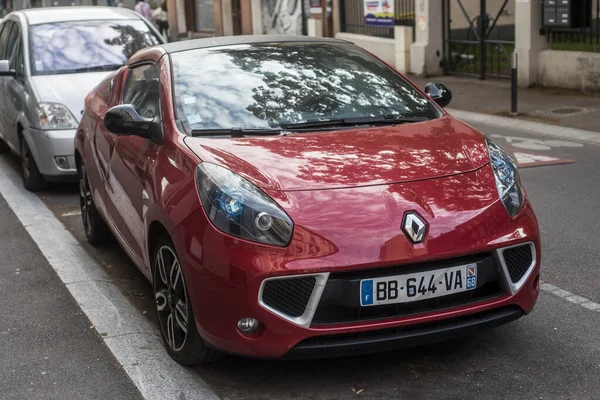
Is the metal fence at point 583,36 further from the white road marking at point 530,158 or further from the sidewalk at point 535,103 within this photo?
the white road marking at point 530,158

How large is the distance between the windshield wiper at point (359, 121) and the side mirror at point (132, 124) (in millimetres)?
669

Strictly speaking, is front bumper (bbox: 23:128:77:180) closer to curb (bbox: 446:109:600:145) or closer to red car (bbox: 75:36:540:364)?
red car (bbox: 75:36:540:364)

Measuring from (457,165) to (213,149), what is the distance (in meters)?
1.16

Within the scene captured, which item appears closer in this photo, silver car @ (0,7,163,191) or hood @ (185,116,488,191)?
hood @ (185,116,488,191)

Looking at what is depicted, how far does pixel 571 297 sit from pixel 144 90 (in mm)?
2755

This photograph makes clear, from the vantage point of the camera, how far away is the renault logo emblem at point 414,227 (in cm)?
410

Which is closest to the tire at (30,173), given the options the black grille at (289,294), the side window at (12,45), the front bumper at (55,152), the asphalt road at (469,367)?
the front bumper at (55,152)

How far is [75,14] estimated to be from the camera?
10633 millimetres

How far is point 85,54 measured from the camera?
33.0 feet

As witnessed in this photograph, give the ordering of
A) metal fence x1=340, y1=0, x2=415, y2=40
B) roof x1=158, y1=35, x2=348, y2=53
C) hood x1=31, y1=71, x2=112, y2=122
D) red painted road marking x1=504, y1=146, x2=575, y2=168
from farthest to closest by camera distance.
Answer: metal fence x1=340, y1=0, x2=415, y2=40 → red painted road marking x1=504, y1=146, x2=575, y2=168 → hood x1=31, y1=71, x2=112, y2=122 → roof x1=158, y1=35, x2=348, y2=53

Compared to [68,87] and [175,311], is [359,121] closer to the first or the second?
[175,311]

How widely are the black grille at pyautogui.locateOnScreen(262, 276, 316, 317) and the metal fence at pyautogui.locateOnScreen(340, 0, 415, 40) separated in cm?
1584

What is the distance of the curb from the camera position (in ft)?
37.9

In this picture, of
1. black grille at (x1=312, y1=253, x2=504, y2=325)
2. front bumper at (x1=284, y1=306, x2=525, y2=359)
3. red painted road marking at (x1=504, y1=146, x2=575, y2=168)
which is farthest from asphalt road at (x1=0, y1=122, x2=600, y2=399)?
red painted road marking at (x1=504, y1=146, x2=575, y2=168)
